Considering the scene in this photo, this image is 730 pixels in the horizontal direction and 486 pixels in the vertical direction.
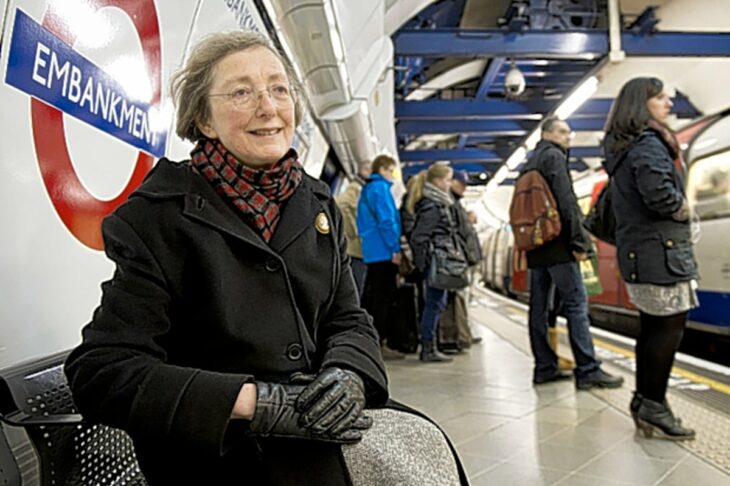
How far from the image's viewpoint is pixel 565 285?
3.86 m

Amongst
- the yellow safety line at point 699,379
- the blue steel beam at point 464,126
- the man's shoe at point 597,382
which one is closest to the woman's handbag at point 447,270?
the man's shoe at point 597,382

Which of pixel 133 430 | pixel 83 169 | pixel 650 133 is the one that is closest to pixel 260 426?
pixel 133 430

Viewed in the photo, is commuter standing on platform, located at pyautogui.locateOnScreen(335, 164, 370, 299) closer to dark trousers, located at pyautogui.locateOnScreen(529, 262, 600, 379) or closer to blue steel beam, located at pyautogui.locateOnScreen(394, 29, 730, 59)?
dark trousers, located at pyautogui.locateOnScreen(529, 262, 600, 379)

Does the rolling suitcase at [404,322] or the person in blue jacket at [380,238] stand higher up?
the person in blue jacket at [380,238]

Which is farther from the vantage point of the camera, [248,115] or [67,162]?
[67,162]

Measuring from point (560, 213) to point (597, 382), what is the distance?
105 centimetres

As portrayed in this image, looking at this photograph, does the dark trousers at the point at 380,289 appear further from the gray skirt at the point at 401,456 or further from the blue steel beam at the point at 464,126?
the blue steel beam at the point at 464,126

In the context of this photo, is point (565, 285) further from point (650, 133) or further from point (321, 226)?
point (321, 226)

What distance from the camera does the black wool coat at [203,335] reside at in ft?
3.43

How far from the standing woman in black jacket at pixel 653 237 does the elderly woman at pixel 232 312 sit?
6.22 feet

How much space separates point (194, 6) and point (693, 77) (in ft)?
35.8

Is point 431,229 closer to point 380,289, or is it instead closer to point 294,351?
point 380,289

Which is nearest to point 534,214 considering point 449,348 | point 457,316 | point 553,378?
point 553,378

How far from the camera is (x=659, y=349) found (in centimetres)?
286
